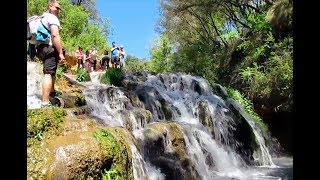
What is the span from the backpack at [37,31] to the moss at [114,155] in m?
1.62

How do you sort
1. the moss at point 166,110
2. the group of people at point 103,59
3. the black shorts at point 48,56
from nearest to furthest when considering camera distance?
the black shorts at point 48,56, the moss at point 166,110, the group of people at point 103,59

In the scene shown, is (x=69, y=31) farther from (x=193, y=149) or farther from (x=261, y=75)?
(x=193, y=149)

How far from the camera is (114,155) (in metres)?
5.45

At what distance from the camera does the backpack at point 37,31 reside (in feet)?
19.1

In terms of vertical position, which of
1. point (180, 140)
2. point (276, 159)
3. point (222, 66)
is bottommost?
point (276, 159)

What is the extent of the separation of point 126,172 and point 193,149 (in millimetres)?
4013

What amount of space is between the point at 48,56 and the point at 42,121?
1042 millimetres

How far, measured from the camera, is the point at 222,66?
20.8m

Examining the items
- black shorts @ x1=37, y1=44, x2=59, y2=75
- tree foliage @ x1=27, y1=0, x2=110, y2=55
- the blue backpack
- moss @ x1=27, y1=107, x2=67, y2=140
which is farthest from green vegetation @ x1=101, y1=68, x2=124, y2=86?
tree foliage @ x1=27, y1=0, x2=110, y2=55

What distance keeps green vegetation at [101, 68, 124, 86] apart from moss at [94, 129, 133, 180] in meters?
8.62

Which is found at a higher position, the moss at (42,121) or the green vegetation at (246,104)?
the green vegetation at (246,104)

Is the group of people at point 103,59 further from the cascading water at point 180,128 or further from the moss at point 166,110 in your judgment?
the moss at point 166,110

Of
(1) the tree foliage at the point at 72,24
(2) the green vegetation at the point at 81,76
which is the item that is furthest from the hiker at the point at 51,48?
(1) the tree foliage at the point at 72,24
